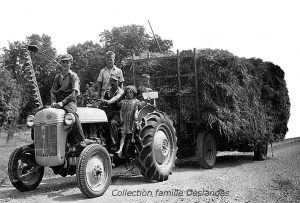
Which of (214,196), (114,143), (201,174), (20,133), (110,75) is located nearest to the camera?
(214,196)

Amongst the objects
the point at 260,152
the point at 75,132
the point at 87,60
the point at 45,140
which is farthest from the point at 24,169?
the point at 87,60

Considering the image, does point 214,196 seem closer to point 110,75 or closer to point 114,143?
point 114,143

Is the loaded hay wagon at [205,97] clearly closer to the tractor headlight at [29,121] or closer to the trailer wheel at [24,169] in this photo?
the trailer wheel at [24,169]

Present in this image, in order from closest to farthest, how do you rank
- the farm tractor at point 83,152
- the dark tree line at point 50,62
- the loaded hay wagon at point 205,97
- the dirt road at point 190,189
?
the dirt road at point 190,189 → the farm tractor at point 83,152 → the loaded hay wagon at point 205,97 → the dark tree line at point 50,62

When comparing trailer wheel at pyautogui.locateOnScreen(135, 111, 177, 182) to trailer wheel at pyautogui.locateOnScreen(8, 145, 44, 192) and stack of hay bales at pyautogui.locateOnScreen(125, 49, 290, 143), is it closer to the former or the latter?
stack of hay bales at pyautogui.locateOnScreen(125, 49, 290, 143)

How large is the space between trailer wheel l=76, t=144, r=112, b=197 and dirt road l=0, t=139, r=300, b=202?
174 mm

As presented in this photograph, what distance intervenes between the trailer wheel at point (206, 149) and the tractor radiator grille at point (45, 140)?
5045 millimetres

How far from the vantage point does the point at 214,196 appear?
7305 mm

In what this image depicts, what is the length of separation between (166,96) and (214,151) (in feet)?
7.05

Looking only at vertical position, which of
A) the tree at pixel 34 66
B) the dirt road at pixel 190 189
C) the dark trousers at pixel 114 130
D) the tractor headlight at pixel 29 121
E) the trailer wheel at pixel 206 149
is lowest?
the dirt road at pixel 190 189

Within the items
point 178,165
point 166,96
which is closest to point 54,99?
point 166,96

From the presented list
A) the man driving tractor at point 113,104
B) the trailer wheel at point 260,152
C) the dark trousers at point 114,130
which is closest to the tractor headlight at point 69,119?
the man driving tractor at point 113,104

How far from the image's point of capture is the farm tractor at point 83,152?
719cm

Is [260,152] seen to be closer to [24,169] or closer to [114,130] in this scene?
[114,130]
